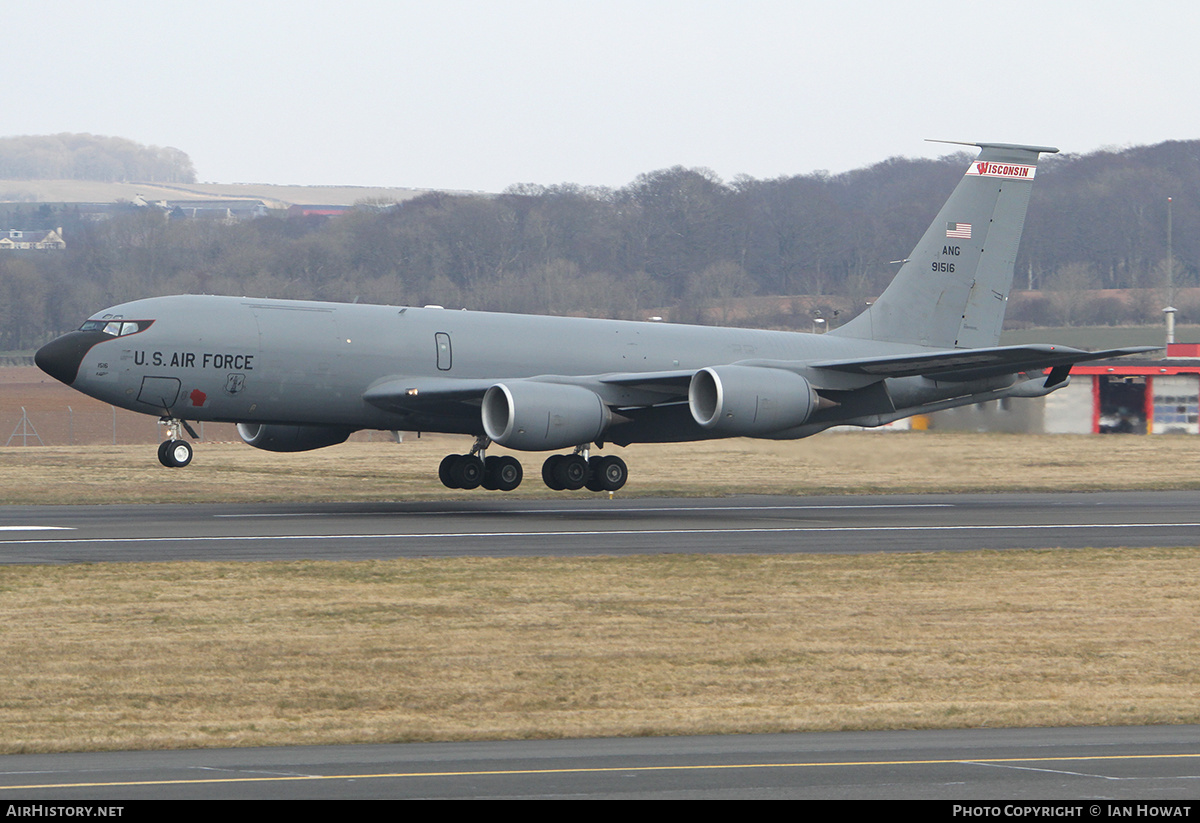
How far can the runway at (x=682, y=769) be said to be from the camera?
30.7ft

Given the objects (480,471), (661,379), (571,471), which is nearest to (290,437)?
(480,471)

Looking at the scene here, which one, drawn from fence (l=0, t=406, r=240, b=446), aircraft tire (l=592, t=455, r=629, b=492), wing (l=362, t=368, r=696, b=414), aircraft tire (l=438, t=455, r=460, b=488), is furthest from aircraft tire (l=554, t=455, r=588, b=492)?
fence (l=0, t=406, r=240, b=446)

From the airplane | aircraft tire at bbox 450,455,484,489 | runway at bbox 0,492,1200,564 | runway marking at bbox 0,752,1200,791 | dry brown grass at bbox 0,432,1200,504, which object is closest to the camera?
runway marking at bbox 0,752,1200,791

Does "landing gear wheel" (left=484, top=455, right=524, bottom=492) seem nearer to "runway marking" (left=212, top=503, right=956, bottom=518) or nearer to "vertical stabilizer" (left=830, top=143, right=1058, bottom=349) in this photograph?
"runway marking" (left=212, top=503, right=956, bottom=518)

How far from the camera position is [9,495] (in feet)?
115

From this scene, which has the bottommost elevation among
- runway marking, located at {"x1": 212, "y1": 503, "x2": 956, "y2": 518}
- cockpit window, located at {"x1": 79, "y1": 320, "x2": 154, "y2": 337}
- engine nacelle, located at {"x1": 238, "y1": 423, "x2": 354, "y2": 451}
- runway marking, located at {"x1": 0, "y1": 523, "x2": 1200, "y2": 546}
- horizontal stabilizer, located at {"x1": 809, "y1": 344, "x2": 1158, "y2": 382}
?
runway marking, located at {"x1": 212, "y1": 503, "x2": 956, "y2": 518}

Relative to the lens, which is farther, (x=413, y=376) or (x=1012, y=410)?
(x=1012, y=410)

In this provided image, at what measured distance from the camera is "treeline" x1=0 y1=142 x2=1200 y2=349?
412ft

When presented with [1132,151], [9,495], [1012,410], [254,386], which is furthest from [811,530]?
[1132,151]

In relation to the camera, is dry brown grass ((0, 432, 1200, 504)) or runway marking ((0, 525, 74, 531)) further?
dry brown grass ((0, 432, 1200, 504))

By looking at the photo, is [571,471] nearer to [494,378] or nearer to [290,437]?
[494,378]

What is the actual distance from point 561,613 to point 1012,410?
3492 centimetres

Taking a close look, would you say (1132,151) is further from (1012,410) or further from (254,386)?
(254,386)

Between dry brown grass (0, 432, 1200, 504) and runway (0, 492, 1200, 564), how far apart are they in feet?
7.45
